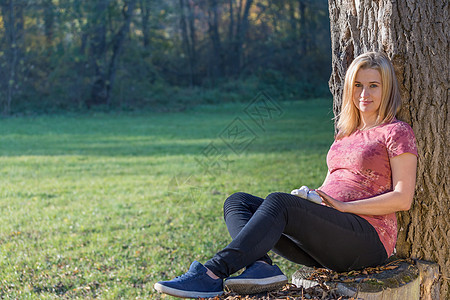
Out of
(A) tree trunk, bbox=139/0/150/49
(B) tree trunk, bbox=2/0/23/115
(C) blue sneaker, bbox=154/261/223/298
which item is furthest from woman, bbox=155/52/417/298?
(A) tree trunk, bbox=139/0/150/49

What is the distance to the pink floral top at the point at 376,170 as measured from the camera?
273 centimetres

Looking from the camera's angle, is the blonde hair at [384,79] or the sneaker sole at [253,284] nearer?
the sneaker sole at [253,284]

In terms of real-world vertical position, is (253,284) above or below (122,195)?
above

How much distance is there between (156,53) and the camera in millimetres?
26406

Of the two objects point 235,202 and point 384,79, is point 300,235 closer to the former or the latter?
point 235,202

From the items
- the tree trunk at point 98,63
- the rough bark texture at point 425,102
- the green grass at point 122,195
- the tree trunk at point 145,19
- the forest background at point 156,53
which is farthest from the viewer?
the tree trunk at point 145,19

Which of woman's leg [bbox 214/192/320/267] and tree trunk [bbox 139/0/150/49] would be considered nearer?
woman's leg [bbox 214/192/320/267]

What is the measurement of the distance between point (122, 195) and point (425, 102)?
218 inches

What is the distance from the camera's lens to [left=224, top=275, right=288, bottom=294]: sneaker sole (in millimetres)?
2459

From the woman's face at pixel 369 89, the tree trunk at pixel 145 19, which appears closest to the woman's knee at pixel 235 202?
the woman's face at pixel 369 89

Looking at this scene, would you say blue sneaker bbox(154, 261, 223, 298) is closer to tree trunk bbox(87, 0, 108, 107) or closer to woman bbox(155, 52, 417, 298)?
woman bbox(155, 52, 417, 298)

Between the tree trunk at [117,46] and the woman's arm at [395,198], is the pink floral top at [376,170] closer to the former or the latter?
the woman's arm at [395,198]

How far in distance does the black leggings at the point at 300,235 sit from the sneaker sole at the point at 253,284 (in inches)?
2.4

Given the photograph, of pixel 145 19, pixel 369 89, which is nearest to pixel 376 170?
pixel 369 89
